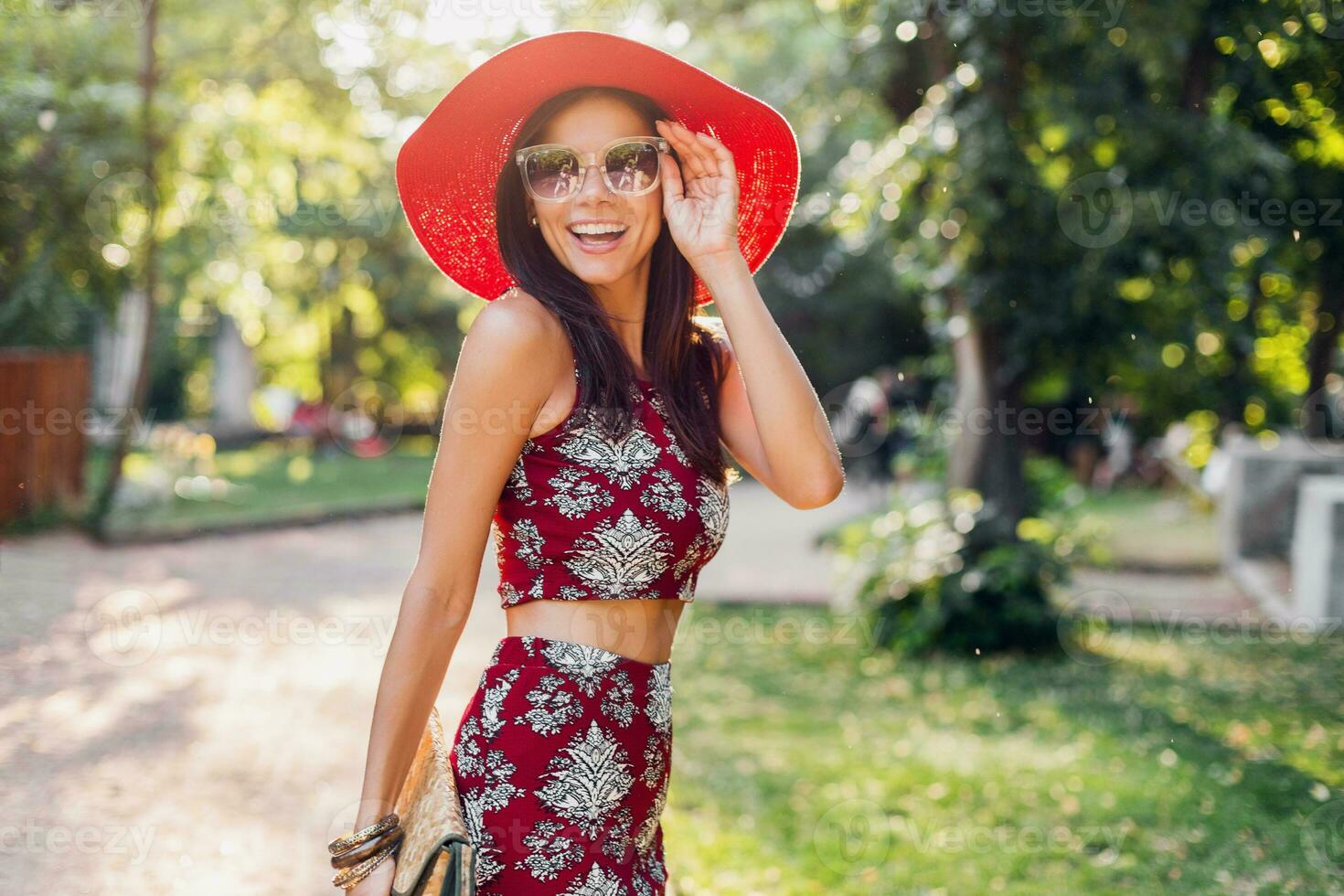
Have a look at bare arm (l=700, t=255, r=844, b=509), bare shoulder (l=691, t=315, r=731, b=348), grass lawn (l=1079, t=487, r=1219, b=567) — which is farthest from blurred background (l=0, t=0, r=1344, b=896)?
bare arm (l=700, t=255, r=844, b=509)

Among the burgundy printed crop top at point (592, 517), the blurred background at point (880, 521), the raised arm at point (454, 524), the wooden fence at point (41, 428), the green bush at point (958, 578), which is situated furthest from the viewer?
the wooden fence at point (41, 428)

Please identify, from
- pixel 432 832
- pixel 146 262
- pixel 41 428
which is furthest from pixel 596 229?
pixel 41 428

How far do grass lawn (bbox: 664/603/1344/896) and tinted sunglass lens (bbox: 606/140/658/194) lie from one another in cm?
308

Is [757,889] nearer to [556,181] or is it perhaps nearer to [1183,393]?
[556,181]

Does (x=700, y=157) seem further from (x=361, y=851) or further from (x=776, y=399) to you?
(x=361, y=851)

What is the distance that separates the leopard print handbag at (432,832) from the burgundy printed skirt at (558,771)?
0.24ft

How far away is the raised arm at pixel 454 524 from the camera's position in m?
1.96

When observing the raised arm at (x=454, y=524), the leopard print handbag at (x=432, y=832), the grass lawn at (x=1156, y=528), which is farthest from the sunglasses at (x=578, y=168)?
the grass lawn at (x=1156, y=528)

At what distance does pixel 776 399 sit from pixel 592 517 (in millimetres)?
403

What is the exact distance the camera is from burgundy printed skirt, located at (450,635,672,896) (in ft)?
6.69

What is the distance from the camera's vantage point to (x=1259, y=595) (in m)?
10.9

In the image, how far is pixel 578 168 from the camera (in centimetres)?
230

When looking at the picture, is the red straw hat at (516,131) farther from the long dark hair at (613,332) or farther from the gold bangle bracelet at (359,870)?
the gold bangle bracelet at (359,870)

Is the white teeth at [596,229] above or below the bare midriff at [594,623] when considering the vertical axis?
above
